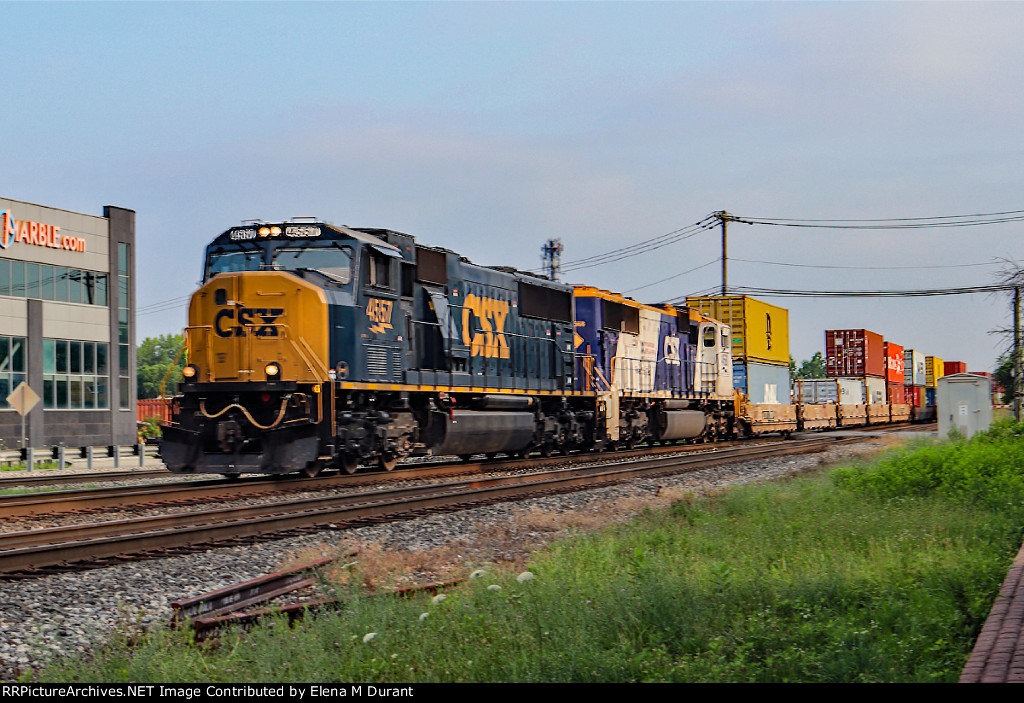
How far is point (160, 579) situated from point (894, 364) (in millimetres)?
51288

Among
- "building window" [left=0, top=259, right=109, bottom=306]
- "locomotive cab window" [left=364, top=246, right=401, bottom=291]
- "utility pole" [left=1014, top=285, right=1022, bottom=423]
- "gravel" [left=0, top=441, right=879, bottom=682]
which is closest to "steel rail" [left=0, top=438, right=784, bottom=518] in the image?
"locomotive cab window" [left=364, top=246, right=401, bottom=291]

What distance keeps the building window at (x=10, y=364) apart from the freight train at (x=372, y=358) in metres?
28.2

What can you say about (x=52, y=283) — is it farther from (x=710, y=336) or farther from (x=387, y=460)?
(x=387, y=460)

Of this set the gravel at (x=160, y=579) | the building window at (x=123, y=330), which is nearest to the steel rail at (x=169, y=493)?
the gravel at (x=160, y=579)

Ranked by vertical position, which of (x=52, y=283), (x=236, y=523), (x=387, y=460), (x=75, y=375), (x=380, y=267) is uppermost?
(x=52, y=283)

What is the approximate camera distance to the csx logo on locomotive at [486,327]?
19.2m

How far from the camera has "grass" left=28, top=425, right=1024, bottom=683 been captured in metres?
5.20

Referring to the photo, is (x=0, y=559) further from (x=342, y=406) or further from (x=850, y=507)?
(x=850, y=507)

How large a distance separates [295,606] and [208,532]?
3.68m

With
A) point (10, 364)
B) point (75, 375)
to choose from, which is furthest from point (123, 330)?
point (10, 364)

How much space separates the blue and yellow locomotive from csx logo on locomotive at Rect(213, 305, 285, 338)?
19 millimetres

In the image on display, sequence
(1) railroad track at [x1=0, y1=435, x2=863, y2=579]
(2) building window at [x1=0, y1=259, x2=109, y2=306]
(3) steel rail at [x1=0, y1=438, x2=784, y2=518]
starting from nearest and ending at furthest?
(1) railroad track at [x1=0, y1=435, x2=863, y2=579] → (3) steel rail at [x1=0, y1=438, x2=784, y2=518] → (2) building window at [x1=0, y1=259, x2=109, y2=306]

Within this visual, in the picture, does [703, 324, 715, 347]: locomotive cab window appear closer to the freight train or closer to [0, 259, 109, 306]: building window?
the freight train

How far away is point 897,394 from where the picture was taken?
5444 centimetres
